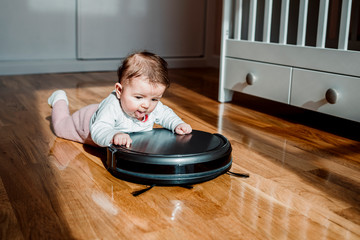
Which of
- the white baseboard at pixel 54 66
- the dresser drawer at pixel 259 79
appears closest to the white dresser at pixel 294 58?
the dresser drawer at pixel 259 79

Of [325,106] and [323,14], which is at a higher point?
[323,14]

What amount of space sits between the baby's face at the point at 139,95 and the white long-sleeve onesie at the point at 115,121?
3 cm

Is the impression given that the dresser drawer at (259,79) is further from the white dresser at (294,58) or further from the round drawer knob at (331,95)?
the round drawer knob at (331,95)

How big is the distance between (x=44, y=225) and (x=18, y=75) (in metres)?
2.12

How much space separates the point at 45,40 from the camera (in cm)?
274

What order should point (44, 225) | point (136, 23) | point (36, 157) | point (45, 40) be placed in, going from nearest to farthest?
point (44, 225)
point (36, 157)
point (45, 40)
point (136, 23)

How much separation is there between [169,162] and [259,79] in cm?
97

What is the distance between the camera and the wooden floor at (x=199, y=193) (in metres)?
0.75

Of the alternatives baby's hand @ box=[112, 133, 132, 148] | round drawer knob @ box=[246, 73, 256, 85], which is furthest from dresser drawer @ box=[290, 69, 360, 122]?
baby's hand @ box=[112, 133, 132, 148]

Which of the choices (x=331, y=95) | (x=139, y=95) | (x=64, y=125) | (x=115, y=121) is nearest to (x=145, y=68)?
(x=139, y=95)

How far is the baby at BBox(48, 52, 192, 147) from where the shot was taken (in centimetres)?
101

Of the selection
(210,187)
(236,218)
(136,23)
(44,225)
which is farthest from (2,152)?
(136,23)

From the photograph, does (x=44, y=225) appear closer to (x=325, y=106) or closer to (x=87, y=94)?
(x=325, y=106)

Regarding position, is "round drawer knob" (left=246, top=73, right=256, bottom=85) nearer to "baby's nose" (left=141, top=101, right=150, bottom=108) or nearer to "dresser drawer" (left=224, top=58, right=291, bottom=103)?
"dresser drawer" (left=224, top=58, right=291, bottom=103)
